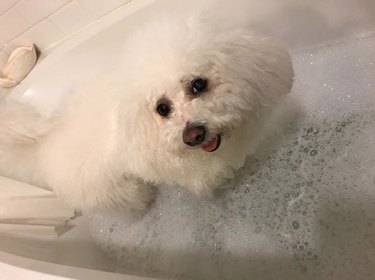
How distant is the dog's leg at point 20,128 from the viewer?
115 cm

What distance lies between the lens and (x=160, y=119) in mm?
901

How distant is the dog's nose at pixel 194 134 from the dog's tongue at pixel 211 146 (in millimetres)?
46

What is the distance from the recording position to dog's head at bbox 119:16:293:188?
2.83ft

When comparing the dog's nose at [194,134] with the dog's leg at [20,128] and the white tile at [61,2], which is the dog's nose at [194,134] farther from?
the white tile at [61,2]

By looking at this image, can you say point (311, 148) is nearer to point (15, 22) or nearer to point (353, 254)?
point (353, 254)

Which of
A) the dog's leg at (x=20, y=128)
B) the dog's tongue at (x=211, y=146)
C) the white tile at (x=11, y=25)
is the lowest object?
the dog's tongue at (x=211, y=146)

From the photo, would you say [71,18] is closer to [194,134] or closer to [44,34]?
[44,34]

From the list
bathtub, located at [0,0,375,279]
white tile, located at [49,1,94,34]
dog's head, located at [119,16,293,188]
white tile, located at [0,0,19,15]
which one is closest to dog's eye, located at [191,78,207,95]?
dog's head, located at [119,16,293,188]

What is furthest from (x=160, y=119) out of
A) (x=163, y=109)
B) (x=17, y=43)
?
(x=17, y=43)

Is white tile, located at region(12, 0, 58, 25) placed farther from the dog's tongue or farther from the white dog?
the dog's tongue

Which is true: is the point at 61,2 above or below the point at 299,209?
above

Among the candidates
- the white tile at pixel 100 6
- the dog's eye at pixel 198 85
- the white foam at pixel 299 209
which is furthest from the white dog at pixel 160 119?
the white tile at pixel 100 6

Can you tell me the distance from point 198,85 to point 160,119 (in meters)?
0.10

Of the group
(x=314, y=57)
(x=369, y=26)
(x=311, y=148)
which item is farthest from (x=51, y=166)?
(x=369, y=26)
